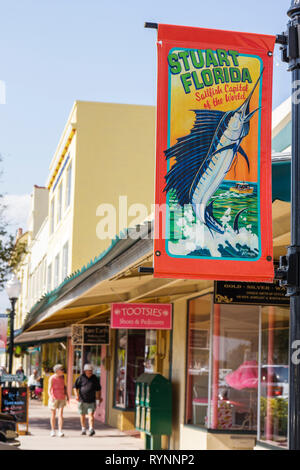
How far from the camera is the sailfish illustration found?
5.75 m

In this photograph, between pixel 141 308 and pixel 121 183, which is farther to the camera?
pixel 121 183

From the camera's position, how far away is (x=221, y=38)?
5906 mm

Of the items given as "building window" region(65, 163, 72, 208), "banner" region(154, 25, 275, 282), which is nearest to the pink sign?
"banner" region(154, 25, 275, 282)

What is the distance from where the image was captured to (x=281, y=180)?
644cm

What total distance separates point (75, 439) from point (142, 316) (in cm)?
434

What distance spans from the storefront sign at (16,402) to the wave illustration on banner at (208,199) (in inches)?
490

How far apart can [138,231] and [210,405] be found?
5.49 m

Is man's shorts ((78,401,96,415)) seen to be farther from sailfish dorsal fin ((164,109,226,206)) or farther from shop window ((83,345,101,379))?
sailfish dorsal fin ((164,109,226,206))

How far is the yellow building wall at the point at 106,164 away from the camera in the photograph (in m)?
26.4

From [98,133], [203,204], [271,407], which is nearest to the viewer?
[203,204]

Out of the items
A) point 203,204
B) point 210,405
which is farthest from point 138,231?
point 210,405

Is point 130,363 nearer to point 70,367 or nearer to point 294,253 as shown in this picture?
point 70,367

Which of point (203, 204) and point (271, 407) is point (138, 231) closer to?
point (203, 204)

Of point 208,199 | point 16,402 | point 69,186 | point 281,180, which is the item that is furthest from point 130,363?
point 208,199
